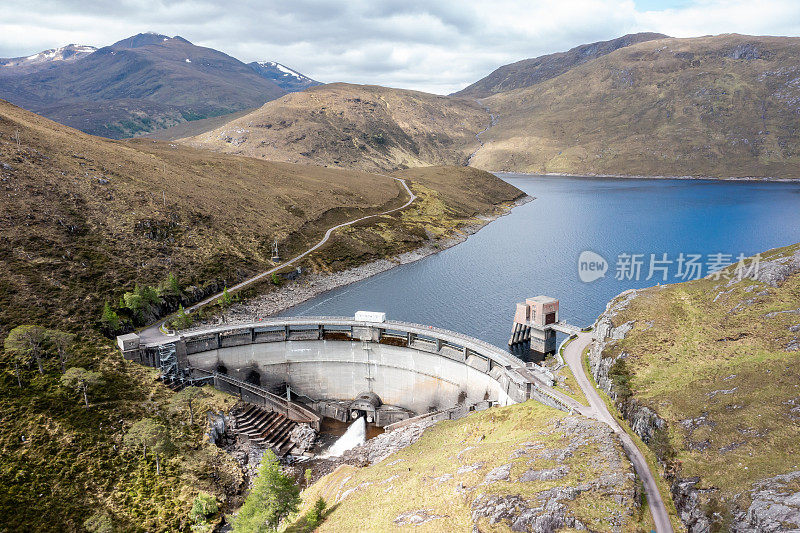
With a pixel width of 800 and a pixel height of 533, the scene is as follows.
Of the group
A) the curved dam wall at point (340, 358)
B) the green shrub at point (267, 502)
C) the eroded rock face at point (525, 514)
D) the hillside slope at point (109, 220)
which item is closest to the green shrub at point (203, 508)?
the green shrub at point (267, 502)

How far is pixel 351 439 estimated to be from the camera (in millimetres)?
67438

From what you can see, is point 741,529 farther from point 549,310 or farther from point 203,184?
point 203,184

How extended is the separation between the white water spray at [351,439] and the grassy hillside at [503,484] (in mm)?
10505

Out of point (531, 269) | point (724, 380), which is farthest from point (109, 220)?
point (724, 380)

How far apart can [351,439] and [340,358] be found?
1415cm

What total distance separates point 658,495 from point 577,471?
27.4 ft

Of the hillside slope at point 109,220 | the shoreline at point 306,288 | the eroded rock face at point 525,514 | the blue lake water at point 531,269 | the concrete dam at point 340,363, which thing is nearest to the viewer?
the eroded rock face at point 525,514

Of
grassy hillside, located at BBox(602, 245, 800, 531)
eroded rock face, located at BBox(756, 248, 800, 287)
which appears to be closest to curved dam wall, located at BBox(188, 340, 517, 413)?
grassy hillside, located at BBox(602, 245, 800, 531)

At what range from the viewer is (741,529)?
33219 mm

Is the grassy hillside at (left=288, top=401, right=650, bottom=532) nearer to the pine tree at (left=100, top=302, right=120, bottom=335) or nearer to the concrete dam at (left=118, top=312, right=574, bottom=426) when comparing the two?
the concrete dam at (left=118, top=312, right=574, bottom=426)

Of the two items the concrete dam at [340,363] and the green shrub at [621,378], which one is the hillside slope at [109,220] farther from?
the green shrub at [621,378]

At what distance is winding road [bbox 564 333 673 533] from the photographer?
125 feet

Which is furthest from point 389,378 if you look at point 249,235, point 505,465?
point 249,235

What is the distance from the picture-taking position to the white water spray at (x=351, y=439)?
6469 centimetres
